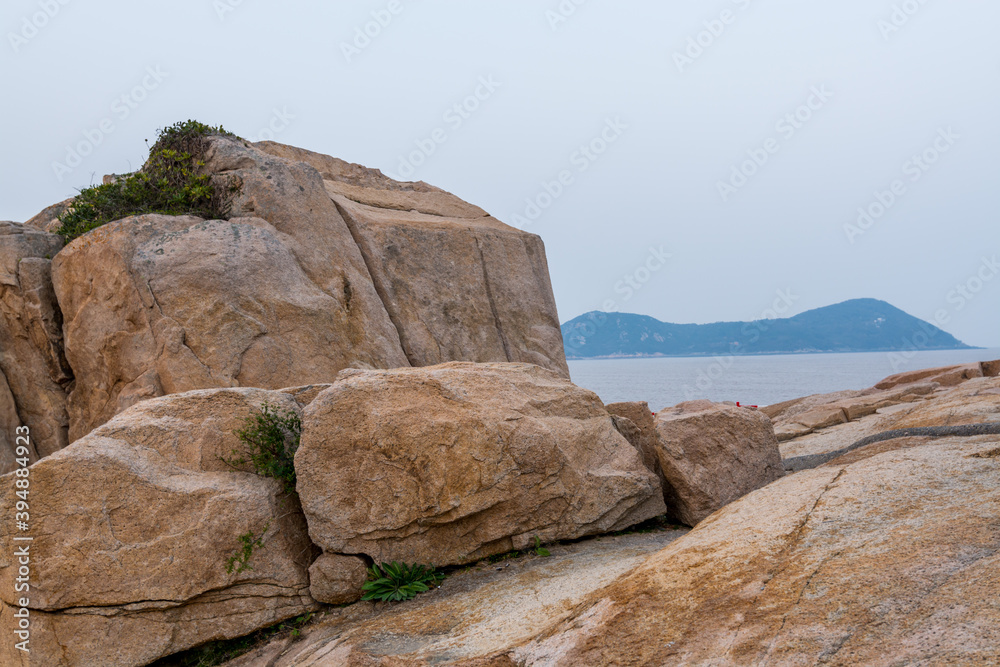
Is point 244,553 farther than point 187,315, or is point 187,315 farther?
point 187,315

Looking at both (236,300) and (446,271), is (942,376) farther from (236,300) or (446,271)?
(236,300)

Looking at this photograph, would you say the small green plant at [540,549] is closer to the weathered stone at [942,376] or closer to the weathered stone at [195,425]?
the weathered stone at [195,425]

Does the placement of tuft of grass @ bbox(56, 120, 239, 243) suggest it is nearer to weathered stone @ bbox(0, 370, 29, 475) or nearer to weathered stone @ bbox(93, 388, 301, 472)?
weathered stone @ bbox(0, 370, 29, 475)

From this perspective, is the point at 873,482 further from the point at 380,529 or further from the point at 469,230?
the point at 469,230

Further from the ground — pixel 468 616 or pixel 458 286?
pixel 458 286

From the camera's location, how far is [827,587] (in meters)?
4.10

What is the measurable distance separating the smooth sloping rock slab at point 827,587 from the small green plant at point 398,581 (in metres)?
2.33

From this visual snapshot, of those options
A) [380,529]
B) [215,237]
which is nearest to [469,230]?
[215,237]

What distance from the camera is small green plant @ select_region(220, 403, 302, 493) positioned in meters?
7.20

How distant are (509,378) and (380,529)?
7.94 ft

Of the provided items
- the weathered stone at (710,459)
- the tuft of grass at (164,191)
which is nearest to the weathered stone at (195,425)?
the weathered stone at (710,459)

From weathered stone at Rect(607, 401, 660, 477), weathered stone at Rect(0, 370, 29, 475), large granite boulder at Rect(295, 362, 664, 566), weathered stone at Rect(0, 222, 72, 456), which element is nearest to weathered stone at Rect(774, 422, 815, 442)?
weathered stone at Rect(607, 401, 660, 477)

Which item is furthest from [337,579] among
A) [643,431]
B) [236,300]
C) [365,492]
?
[236,300]

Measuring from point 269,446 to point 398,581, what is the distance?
204 cm
